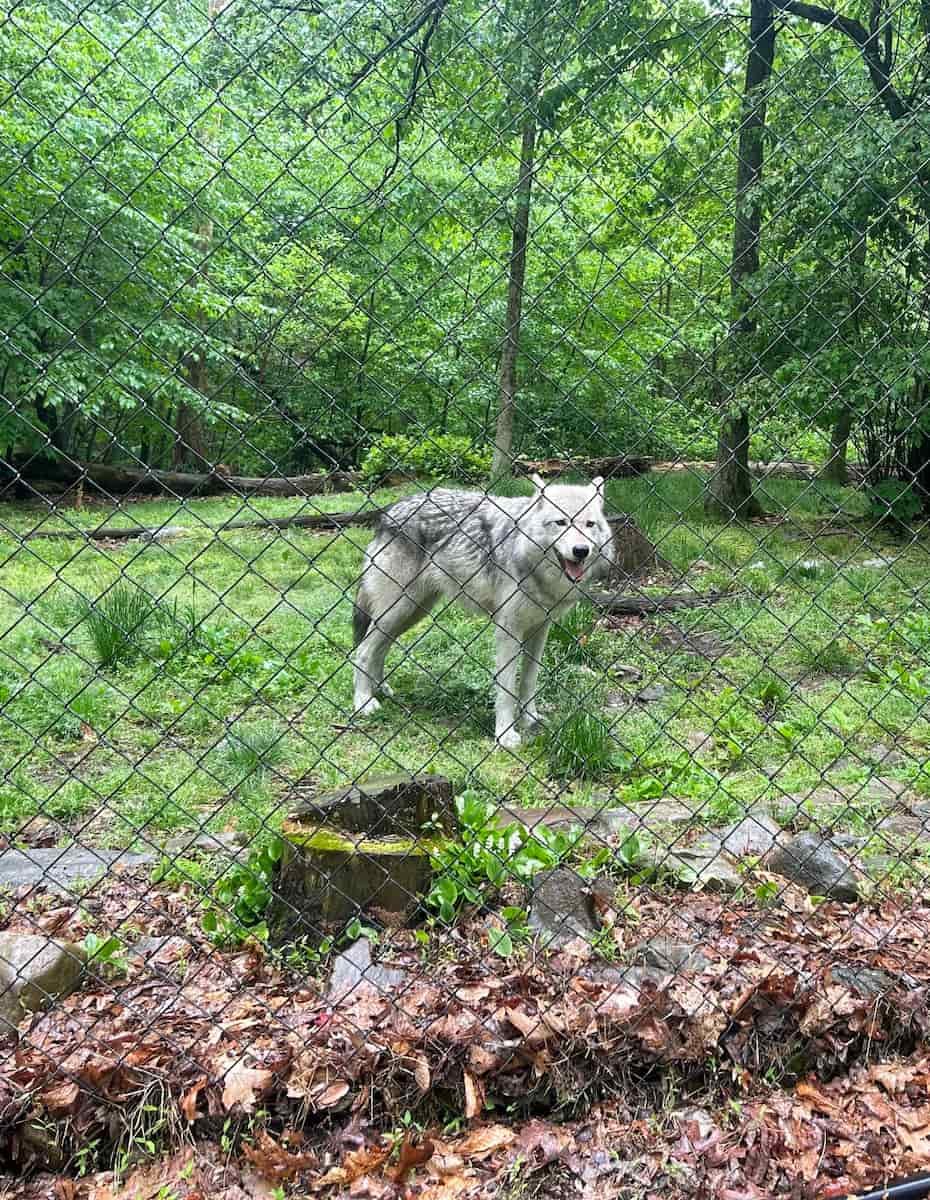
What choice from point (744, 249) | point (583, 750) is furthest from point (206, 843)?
point (744, 249)

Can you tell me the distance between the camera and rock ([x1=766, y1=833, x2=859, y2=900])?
121 inches

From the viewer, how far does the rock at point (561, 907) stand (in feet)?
8.96

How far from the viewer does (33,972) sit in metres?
2.40

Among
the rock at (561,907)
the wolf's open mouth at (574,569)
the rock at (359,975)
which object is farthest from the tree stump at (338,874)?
the wolf's open mouth at (574,569)

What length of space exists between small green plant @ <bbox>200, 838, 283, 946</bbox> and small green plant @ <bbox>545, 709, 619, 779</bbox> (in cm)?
193

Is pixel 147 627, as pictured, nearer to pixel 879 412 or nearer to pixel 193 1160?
pixel 193 1160

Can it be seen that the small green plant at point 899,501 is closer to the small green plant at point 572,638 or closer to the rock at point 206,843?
the small green plant at point 572,638

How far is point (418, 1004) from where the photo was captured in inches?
96.0

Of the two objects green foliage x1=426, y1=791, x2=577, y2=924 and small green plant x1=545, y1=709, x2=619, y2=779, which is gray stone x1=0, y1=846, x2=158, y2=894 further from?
small green plant x1=545, y1=709, x2=619, y2=779

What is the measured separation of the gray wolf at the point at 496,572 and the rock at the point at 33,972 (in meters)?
2.81

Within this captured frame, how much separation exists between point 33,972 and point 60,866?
3.57ft

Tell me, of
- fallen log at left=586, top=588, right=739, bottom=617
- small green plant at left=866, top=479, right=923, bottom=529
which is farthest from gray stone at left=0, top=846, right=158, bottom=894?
small green plant at left=866, top=479, right=923, bottom=529

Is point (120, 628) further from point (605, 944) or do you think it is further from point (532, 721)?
point (605, 944)

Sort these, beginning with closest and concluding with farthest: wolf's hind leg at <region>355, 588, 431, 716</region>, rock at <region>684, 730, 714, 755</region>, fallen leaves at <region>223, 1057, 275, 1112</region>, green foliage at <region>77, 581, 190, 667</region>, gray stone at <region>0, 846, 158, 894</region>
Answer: fallen leaves at <region>223, 1057, 275, 1112</region>, gray stone at <region>0, 846, 158, 894</region>, rock at <region>684, 730, 714, 755</region>, green foliage at <region>77, 581, 190, 667</region>, wolf's hind leg at <region>355, 588, 431, 716</region>
